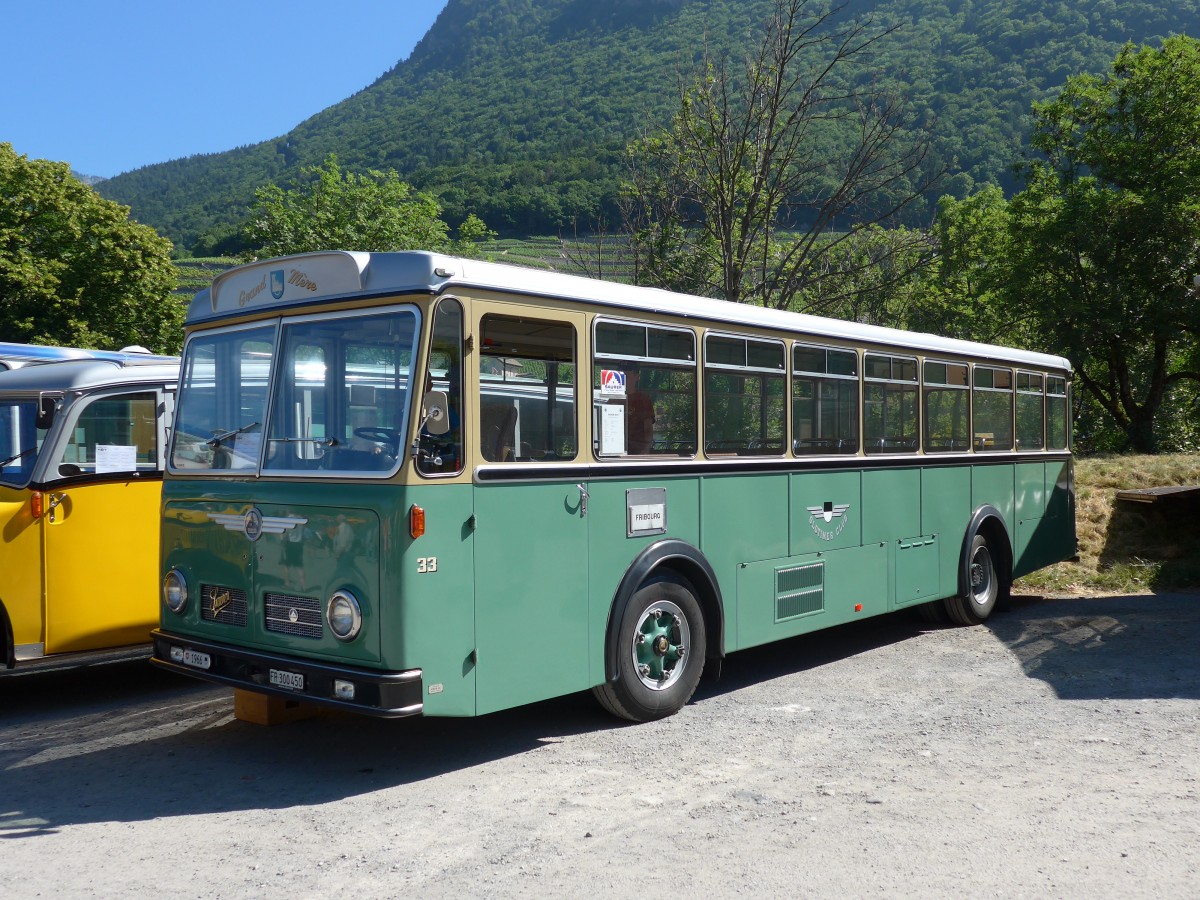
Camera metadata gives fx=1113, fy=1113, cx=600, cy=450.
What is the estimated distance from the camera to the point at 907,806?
5.40 meters

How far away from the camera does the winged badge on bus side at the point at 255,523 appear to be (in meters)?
5.96

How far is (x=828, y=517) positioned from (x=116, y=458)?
17.6ft

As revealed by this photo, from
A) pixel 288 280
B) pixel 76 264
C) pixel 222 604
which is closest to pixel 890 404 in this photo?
pixel 288 280

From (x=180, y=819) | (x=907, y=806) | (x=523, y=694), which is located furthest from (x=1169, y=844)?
(x=180, y=819)

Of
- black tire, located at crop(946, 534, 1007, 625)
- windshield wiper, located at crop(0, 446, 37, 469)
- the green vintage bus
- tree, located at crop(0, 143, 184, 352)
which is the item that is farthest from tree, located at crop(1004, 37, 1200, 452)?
tree, located at crop(0, 143, 184, 352)

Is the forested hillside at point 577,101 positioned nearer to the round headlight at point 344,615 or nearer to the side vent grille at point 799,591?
the side vent grille at point 799,591

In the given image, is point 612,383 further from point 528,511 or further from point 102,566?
point 102,566

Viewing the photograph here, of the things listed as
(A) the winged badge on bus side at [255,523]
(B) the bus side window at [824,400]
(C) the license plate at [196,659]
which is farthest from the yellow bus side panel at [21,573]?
(B) the bus side window at [824,400]

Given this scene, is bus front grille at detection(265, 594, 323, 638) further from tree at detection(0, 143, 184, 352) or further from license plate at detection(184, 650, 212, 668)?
tree at detection(0, 143, 184, 352)

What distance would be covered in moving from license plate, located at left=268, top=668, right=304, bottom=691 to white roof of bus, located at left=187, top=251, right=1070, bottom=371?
6.57 feet

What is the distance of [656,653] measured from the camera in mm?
7109

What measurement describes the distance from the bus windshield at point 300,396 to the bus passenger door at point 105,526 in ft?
4.87

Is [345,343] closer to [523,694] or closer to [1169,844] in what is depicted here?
[523,694]

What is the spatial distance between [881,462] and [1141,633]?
124 inches
